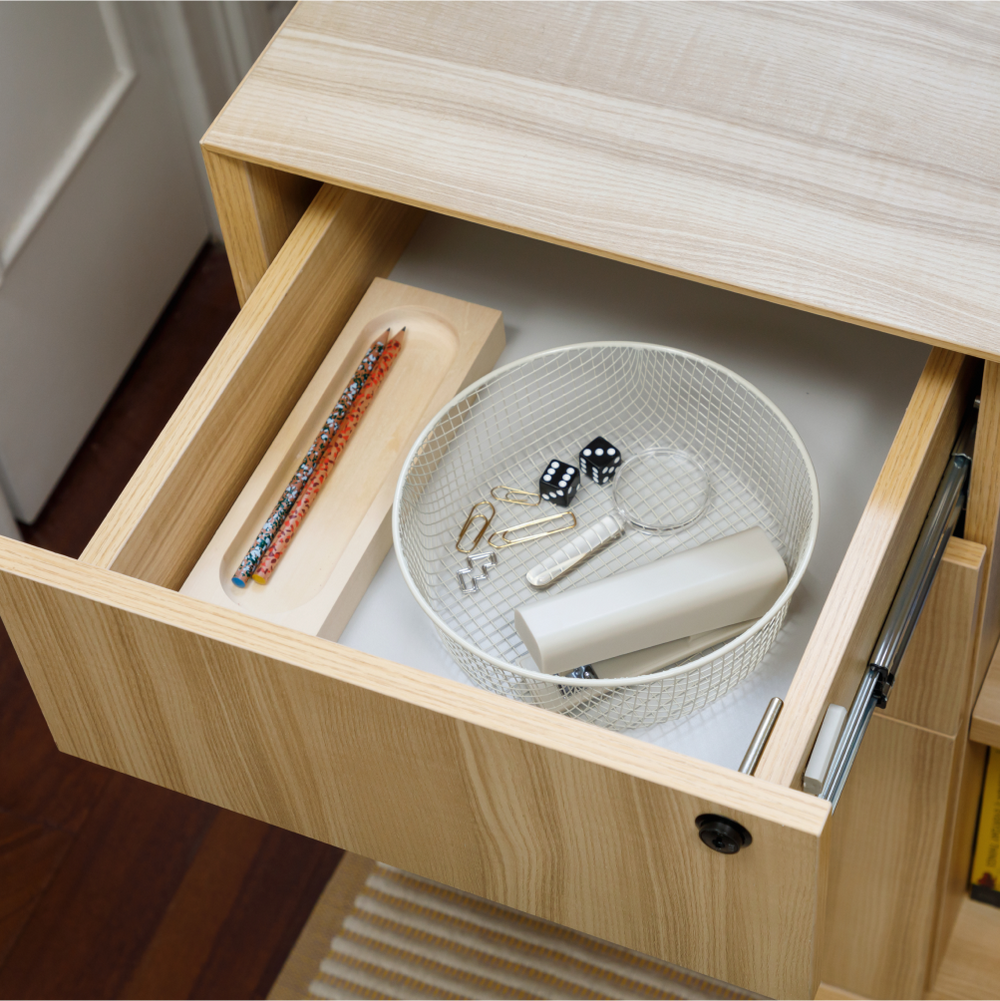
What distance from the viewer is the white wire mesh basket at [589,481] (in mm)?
745

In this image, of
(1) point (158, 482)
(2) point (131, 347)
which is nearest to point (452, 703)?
(1) point (158, 482)

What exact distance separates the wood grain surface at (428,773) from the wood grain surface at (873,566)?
6cm

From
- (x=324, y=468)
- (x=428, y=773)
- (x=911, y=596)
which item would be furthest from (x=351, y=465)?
(x=911, y=596)

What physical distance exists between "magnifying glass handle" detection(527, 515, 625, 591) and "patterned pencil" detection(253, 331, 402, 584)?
15 centimetres

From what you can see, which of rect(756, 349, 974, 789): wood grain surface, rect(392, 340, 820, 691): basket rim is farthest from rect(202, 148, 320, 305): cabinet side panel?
rect(756, 349, 974, 789): wood grain surface

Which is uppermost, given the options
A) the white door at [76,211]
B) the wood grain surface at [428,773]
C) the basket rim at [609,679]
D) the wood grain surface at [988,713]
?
the white door at [76,211]

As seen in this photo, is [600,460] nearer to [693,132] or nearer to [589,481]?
[589,481]

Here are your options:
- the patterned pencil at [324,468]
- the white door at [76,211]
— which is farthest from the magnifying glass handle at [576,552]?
the white door at [76,211]

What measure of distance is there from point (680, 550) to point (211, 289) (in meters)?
1.17

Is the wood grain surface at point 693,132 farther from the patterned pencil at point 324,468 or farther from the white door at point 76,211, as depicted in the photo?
the white door at point 76,211

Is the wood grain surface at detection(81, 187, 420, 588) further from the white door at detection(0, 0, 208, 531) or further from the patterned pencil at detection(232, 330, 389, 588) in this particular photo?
the white door at detection(0, 0, 208, 531)

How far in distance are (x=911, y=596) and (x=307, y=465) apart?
0.37 meters

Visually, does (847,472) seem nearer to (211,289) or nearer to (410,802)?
(410,802)

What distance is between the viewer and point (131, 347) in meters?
1.73
